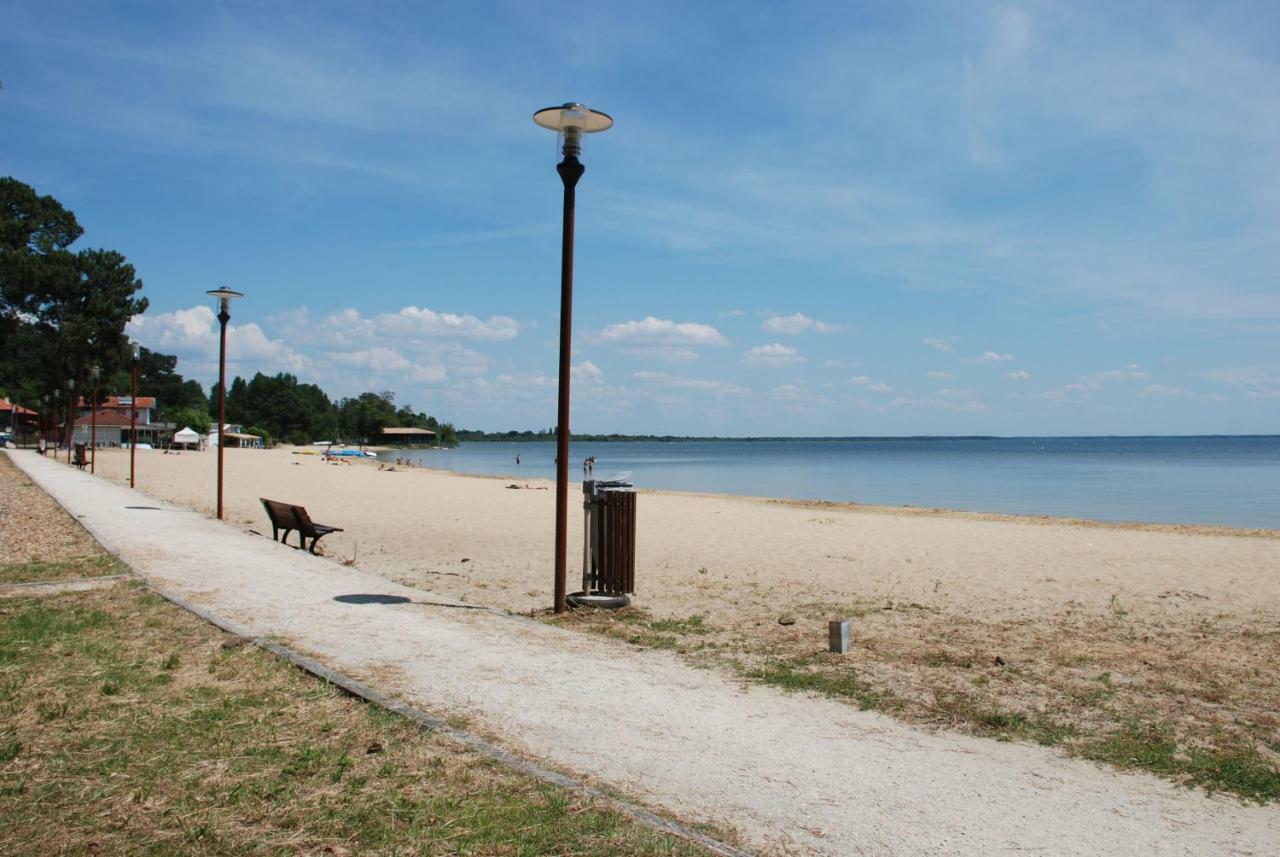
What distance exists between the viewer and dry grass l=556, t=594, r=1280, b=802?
4641 millimetres

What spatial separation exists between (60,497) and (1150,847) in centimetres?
1966

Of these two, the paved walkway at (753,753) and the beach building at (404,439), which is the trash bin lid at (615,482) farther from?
the beach building at (404,439)

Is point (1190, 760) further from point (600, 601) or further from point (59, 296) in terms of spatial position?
point (59, 296)

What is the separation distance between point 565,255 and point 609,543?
8.37 ft

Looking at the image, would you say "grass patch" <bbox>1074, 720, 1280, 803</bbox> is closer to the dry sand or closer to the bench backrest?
the dry sand

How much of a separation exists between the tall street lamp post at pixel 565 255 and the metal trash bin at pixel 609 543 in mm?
266

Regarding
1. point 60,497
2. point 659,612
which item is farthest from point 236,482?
point 659,612

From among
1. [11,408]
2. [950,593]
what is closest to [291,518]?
[950,593]

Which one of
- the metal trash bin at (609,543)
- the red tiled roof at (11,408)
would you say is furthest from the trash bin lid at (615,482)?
the red tiled roof at (11,408)

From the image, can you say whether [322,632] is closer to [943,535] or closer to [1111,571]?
[1111,571]

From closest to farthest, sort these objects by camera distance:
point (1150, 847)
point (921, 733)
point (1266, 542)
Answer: point (1150, 847) < point (921, 733) < point (1266, 542)

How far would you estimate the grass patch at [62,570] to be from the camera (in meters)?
8.51

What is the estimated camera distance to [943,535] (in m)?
16.6

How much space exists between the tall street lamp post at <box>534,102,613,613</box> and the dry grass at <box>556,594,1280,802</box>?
2.54 feet
